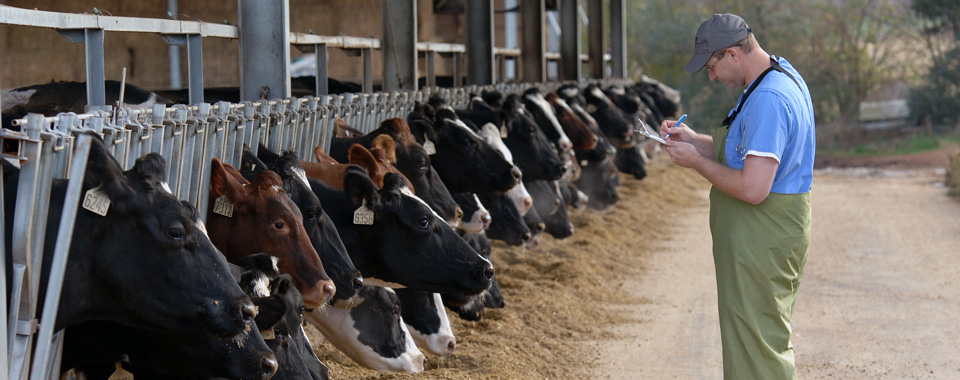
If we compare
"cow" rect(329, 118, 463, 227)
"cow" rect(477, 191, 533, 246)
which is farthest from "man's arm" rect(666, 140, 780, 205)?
"cow" rect(477, 191, 533, 246)

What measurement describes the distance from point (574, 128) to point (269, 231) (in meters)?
6.93

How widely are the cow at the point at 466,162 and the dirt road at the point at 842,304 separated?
4.16ft

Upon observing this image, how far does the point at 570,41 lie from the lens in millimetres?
17328

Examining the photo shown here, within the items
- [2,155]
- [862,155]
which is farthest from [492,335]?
[862,155]

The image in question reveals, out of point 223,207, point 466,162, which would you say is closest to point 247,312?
point 223,207

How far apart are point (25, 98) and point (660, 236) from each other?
25.5 feet

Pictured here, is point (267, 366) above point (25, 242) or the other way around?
the other way around

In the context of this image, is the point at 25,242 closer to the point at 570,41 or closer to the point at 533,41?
the point at 533,41

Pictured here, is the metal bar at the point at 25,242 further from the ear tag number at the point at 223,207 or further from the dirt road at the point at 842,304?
the dirt road at the point at 842,304

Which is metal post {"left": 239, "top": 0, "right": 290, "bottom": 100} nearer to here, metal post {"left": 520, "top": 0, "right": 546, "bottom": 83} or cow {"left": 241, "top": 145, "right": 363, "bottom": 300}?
cow {"left": 241, "top": 145, "right": 363, "bottom": 300}

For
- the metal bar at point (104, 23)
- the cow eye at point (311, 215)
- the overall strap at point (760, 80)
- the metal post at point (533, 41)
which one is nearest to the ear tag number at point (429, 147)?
the metal bar at point (104, 23)

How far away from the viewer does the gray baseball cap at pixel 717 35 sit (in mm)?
4266

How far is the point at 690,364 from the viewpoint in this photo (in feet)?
22.4

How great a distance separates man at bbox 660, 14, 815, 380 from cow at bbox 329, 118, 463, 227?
5.72 ft
